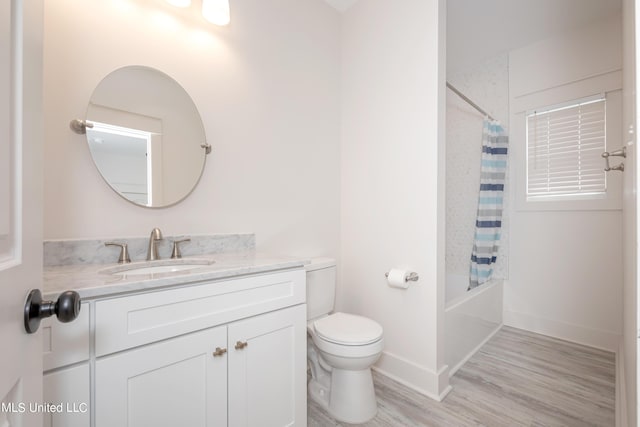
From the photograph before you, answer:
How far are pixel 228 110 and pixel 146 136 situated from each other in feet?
1.54

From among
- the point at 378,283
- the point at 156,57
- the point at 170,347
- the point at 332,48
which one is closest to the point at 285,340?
the point at 170,347

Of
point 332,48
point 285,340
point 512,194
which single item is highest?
point 332,48

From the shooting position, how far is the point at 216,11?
1.48 meters

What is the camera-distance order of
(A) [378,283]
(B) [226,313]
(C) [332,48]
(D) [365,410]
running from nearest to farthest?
(B) [226,313] < (D) [365,410] < (A) [378,283] < (C) [332,48]

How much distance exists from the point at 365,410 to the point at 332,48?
2.50 m

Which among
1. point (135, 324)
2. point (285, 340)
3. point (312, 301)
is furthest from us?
point (312, 301)

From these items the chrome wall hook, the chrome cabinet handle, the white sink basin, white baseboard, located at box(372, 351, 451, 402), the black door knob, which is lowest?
white baseboard, located at box(372, 351, 451, 402)

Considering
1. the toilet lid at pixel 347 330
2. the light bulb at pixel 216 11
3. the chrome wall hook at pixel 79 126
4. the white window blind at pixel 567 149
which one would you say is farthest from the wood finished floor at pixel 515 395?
the light bulb at pixel 216 11

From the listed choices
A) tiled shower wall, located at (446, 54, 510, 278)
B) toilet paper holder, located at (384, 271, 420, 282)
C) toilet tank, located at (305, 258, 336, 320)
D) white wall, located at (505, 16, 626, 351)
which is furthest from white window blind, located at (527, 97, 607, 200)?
toilet tank, located at (305, 258, 336, 320)

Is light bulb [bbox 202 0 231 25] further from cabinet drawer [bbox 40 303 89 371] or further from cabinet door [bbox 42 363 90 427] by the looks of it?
cabinet door [bbox 42 363 90 427]

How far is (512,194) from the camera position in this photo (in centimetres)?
274

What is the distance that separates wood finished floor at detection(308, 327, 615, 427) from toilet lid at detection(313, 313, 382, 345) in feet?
1.51

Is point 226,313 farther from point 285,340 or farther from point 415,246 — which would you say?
point 415,246

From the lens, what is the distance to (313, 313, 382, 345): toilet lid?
1.45 m
